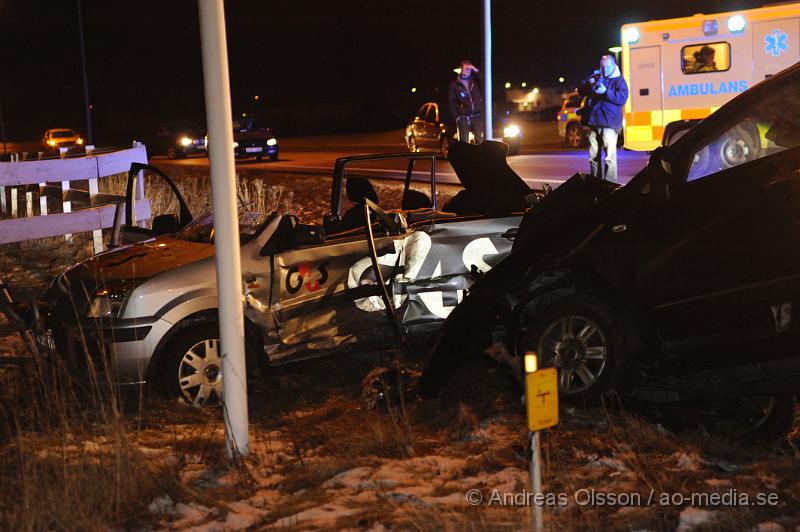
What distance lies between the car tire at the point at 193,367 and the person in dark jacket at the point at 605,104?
31.7 feet

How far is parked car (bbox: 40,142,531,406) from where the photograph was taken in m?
6.35

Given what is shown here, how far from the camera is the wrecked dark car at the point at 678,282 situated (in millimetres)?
5086

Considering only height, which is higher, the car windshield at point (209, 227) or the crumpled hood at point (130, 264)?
the car windshield at point (209, 227)

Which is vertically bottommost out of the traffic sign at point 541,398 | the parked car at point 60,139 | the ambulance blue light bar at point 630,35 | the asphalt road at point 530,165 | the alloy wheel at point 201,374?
the alloy wheel at point 201,374

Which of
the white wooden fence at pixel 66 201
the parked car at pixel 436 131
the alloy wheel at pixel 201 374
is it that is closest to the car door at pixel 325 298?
the alloy wheel at pixel 201 374

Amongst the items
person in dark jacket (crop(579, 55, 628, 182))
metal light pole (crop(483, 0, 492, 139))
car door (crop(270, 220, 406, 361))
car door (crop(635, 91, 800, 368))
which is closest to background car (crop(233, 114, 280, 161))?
metal light pole (crop(483, 0, 492, 139))

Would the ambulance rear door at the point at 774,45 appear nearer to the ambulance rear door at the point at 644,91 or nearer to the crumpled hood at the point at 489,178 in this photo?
the ambulance rear door at the point at 644,91

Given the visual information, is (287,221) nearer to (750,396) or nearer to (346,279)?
(346,279)

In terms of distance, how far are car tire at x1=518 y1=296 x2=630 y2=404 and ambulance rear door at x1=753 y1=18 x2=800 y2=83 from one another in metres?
13.1

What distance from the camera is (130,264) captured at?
6688 mm

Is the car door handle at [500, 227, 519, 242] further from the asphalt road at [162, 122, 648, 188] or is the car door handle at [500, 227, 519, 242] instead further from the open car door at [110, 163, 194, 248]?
A: the asphalt road at [162, 122, 648, 188]

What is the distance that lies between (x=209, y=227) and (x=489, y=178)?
6.56ft

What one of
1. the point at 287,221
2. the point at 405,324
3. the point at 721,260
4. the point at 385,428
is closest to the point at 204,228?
the point at 287,221

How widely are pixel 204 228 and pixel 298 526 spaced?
342cm
